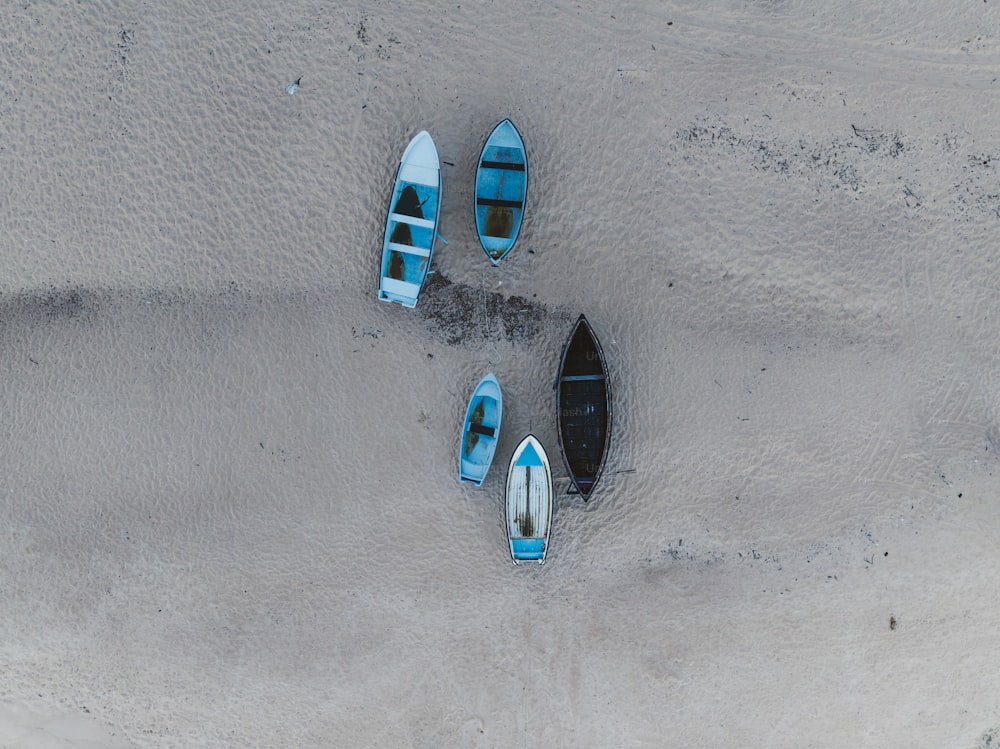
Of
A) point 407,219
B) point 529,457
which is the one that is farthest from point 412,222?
point 529,457

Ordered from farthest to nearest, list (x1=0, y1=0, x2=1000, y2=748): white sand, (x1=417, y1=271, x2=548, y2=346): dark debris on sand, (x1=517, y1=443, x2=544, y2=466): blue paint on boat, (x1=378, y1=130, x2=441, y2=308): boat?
(x1=417, y1=271, x2=548, y2=346): dark debris on sand, (x1=0, y1=0, x2=1000, y2=748): white sand, (x1=517, y1=443, x2=544, y2=466): blue paint on boat, (x1=378, y1=130, x2=441, y2=308): boat

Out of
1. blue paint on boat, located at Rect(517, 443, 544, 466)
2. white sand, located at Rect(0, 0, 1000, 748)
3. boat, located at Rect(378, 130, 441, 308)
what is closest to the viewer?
boat, located at Rect(378, 130, 441, 308)

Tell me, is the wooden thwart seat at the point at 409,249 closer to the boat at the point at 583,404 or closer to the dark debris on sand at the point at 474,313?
the dark debris on sand at the point at 474,313

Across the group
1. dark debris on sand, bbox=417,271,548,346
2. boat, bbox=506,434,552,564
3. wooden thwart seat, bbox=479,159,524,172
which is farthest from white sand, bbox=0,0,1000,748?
boat, bbox=506,434,552,564

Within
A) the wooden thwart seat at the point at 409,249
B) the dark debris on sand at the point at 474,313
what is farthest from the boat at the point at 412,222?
the dark debris on sand at the point at 474,313

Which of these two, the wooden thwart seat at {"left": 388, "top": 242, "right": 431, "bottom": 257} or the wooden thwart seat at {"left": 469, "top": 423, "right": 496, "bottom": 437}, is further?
the wooden thwart seat at {"left": 469, "top": 423, "right": 496, "bottom": 437}

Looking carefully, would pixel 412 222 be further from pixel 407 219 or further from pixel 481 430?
pixel 481 430

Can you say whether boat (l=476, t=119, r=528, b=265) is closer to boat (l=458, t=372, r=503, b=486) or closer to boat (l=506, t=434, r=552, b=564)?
boat (l=458, t=372, r=503, b=486)

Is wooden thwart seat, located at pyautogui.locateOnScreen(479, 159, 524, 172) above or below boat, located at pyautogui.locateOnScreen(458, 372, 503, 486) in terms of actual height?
above
